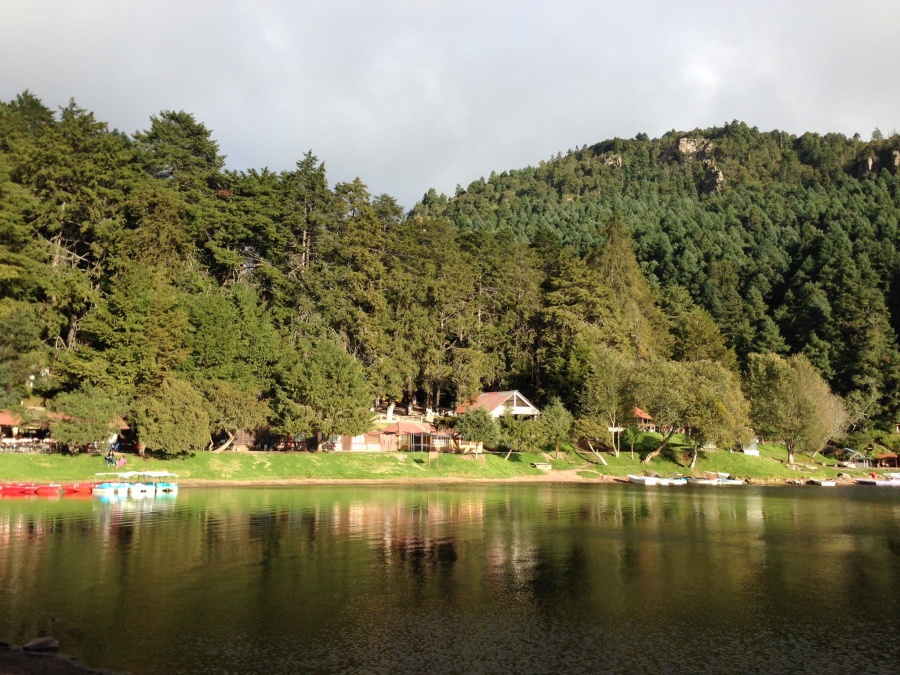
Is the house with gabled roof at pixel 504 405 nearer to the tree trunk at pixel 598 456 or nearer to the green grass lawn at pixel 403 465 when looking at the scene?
the green grass lawn at pixel 403 465

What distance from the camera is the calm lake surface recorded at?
1920 cm

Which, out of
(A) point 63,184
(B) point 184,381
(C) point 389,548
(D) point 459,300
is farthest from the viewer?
(D) point 459,300

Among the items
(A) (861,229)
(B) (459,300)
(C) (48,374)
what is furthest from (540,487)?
(A) (861,229)

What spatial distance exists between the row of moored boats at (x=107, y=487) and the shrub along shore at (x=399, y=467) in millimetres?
2460

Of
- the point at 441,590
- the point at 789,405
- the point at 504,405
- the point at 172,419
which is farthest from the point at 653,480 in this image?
the point at 441,590

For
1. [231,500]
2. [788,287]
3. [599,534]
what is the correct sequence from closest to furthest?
[599,534]
[231,500]
[788,287]

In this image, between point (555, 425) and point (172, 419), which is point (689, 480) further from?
point (172, 419)

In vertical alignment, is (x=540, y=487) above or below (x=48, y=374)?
below

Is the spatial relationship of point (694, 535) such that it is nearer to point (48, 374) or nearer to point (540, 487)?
point (540, 487)

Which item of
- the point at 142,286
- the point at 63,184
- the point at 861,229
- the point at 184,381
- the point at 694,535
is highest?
the point at 861,229

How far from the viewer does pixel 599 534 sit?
40.1m

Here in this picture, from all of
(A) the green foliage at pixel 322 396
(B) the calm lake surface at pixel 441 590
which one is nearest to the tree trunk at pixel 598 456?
(A) the green foliage at pixel 322 396

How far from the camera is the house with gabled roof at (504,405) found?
9262cm

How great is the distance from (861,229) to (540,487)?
143108 mm
